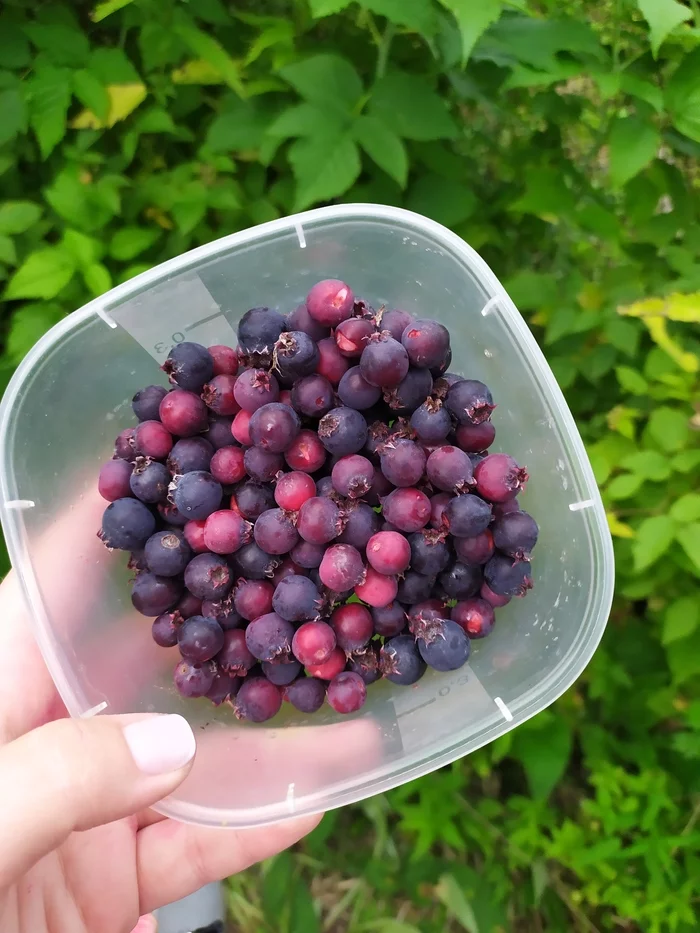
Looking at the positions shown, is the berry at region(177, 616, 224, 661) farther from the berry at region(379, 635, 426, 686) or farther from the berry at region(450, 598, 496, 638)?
the berry at region(450, 598, 496, 638)

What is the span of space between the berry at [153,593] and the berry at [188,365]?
281mm

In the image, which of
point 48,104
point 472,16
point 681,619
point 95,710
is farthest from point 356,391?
point 48,104

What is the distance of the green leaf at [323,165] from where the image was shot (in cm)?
111

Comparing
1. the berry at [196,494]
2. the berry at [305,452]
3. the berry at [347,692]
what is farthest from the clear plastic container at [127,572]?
the berry at [305,452]

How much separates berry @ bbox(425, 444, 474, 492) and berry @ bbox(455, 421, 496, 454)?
0.04 metres

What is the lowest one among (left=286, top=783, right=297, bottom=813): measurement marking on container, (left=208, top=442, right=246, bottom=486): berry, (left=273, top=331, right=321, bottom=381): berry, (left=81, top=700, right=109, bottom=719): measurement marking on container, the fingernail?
(left=286, top=783, right=297, bottom=813): measurement marking on container

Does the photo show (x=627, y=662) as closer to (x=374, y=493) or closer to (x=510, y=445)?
(x=510, y=445)

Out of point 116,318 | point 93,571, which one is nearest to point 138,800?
point 93,571

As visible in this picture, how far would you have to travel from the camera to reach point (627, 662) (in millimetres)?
1480

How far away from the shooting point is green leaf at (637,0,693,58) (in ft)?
2.78

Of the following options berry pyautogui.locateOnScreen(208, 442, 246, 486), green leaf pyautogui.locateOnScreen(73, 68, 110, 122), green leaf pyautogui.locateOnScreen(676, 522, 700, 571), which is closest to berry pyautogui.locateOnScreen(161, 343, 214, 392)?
berry pyautogui.locateOnScreen(208, 442, 246, 486)

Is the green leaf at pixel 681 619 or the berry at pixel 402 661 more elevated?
the berry at pixel 402 661

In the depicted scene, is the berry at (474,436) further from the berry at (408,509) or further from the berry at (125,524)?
the berry at (125,524)

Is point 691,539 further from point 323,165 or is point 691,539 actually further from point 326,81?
point 326,81
